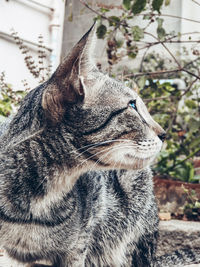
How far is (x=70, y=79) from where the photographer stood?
169 centimetres

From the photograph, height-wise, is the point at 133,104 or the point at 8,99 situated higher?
the point at 133,104

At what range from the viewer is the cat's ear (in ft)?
5.42

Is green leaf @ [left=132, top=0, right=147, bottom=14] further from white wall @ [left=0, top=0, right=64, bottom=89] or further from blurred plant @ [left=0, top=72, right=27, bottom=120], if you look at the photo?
white wall @ [left=0, top=0, right=64, bottom=89]

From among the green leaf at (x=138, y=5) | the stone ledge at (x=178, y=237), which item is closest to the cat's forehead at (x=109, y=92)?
the green leaf at (x=138, y=5)

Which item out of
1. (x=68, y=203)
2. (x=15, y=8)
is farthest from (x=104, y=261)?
(x=15, y=8)

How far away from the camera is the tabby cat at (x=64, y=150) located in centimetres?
175

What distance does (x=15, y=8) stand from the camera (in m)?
4.70

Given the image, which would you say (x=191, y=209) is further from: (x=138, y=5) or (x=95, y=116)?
(x=95, y=116)

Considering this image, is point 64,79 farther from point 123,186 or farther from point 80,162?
point 123,186

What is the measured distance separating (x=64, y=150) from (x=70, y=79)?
0.31 m

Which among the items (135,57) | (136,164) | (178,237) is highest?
(135,57)

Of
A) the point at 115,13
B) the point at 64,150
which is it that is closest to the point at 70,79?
the point at 64,150

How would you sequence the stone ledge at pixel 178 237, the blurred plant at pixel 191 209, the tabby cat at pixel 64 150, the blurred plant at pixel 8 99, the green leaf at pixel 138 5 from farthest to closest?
the blurred plant at pixel 8 99, the blurred plant at pixel 191 209, the stone ledge at pixel 178 237, the green leaf at pixel 138 5, the tabby cat at pixel 64 150

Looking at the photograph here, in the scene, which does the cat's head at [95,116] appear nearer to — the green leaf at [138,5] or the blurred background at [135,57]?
the green leaf at [138,5]
